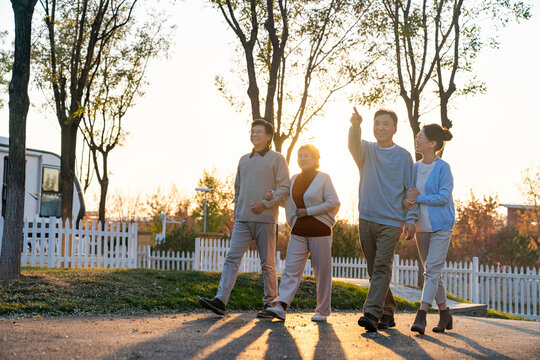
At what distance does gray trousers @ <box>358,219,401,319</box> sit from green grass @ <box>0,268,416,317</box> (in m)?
2.91

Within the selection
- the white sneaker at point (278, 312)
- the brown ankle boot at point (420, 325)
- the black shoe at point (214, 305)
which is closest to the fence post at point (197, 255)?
the black shoe at point (214, 305)

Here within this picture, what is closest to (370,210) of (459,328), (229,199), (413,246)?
(459,328)

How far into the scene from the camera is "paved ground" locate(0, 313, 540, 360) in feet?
15.1

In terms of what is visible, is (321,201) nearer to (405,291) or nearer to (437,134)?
(437,134)

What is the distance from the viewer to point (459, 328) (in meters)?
7.03

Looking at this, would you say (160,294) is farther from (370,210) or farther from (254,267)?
(254,267)

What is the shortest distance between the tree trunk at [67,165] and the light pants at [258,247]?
43.2 feet

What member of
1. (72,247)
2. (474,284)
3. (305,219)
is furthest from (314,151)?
(474,284)

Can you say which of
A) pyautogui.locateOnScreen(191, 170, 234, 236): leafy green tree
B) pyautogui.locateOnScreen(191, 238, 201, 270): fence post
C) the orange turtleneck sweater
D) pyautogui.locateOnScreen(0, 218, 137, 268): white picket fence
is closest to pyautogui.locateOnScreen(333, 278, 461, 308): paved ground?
pyautogui.locateOnScreen(191, 238, 201, 270): fence post

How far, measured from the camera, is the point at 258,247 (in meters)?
7.33

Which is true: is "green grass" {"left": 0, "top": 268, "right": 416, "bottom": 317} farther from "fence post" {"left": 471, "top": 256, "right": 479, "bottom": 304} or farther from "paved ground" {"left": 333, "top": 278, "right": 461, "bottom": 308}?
"fence post" {"left": 471, "top": 256, "right": 479, "bottom": 304}

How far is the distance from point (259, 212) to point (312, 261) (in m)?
0.78

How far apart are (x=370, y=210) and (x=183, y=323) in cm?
209

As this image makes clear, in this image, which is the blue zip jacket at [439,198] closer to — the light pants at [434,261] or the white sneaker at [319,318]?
the light pants at [434,261]
